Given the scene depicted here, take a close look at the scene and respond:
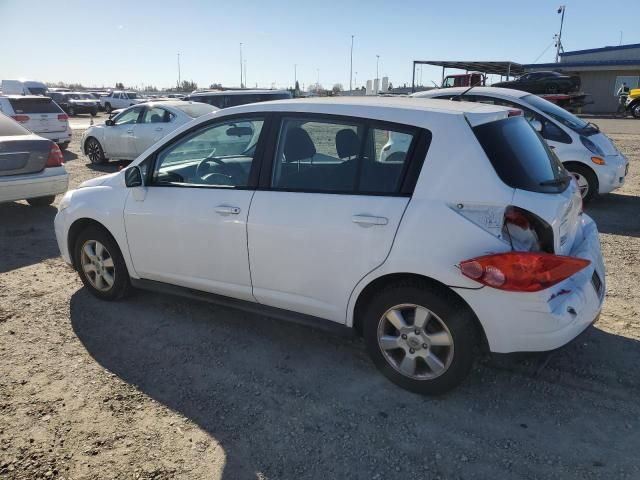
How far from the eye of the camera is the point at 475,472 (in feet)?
8.18

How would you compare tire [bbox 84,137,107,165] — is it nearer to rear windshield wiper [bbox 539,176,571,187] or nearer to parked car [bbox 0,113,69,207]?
parked car [bbox 0,113,69,207]

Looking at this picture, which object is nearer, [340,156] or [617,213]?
[340,156]

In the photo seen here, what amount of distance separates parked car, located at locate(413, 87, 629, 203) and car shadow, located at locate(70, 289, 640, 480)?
4646 millimetres

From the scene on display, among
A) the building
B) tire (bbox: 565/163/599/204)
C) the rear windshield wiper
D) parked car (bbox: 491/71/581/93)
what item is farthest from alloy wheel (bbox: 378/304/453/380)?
the building

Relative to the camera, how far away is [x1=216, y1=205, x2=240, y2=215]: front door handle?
347 centimetres

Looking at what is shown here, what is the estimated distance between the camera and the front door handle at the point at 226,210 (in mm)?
3469

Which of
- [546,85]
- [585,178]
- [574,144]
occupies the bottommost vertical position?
[585,178]

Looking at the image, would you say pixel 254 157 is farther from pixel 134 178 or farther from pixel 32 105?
pixel 32 105

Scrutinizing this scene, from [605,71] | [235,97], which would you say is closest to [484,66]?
[605,71]

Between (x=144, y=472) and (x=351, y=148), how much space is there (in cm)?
217

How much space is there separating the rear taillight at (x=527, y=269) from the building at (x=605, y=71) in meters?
38.7

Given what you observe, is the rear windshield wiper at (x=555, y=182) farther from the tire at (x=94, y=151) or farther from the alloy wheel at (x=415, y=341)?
the tire at (x=94, y=151)

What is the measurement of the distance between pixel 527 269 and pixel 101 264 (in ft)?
11.4

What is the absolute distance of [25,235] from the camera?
6.61 meters
